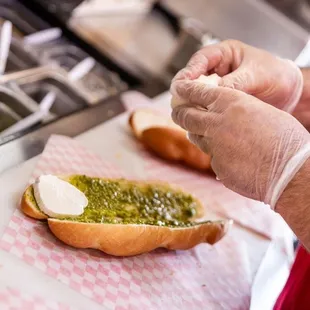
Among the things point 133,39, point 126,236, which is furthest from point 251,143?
point 133,39

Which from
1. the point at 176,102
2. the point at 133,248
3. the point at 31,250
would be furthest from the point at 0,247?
the point at 176,102

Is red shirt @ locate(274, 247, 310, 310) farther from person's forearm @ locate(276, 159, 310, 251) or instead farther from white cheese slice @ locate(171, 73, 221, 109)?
white cheese slice @ locate(171, 73, 221, 109)

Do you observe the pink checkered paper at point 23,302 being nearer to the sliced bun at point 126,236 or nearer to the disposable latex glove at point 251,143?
the sliced bun at point 126,236

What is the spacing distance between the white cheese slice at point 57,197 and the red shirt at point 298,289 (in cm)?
57

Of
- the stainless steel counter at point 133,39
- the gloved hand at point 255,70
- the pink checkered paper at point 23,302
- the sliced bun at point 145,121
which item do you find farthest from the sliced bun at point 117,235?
the stainless steel counter at point 133,39

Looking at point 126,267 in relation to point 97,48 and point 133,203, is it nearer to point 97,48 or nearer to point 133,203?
point 133,203

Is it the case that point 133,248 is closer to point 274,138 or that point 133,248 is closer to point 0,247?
point 0,247

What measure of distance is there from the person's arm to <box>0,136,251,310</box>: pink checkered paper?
1.28 feet

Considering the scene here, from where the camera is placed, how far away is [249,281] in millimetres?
1644

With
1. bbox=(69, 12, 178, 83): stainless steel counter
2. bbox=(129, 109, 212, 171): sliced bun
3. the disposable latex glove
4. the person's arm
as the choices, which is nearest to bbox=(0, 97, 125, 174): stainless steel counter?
bbox=(129, 109, 212, 171): sliced bun

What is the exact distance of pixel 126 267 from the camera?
1.43m

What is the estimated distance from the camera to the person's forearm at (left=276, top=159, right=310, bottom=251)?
3.96 ft

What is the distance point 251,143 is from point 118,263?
427 mm

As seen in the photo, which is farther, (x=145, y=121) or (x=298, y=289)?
(x=145, y=121)
